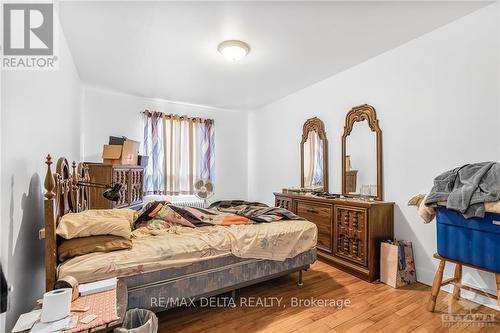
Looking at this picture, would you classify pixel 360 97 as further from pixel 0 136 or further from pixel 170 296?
pixel 0 136

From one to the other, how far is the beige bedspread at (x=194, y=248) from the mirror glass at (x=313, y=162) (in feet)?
4.68

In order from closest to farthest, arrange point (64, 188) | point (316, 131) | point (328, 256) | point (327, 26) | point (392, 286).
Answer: point (64, 188), point (327, 26), point (392, 286), point (328, 256), point (316, 131)

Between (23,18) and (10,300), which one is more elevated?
(23,18)

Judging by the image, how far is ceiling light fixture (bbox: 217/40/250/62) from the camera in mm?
2574

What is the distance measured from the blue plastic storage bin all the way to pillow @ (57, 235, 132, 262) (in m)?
2.41

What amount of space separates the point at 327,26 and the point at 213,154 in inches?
136

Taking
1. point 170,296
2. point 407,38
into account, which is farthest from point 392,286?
point 407,38

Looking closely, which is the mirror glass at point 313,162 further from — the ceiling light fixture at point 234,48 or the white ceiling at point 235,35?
the ceiling light fixture at point 234,48

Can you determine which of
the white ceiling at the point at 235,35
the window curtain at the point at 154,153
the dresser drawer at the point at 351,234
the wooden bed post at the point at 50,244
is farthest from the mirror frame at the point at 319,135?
the wooden bed post at the point at 50,244

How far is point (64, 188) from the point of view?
1951mm

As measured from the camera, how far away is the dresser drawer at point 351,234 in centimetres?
270

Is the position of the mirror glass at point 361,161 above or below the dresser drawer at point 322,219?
above

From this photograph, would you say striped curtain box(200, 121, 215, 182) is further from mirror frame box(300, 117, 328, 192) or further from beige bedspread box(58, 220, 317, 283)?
beige bedspread box(58, 220, 317, 283)

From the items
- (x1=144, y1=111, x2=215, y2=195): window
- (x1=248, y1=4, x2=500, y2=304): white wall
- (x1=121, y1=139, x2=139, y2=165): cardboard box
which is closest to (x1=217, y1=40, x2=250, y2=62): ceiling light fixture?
(x1=248, y1=4, x2=500, y2=304): white wall
